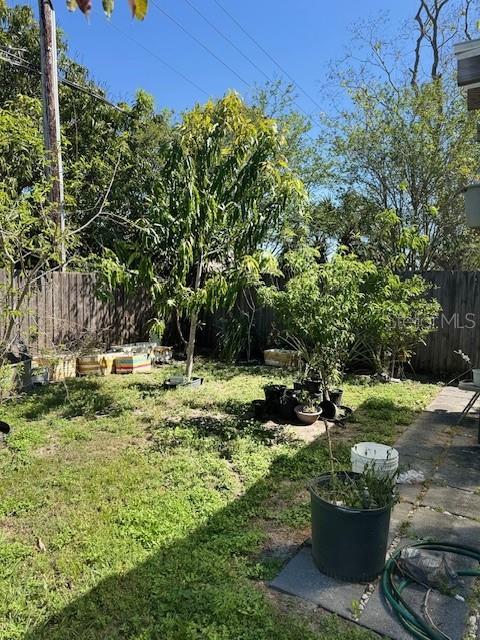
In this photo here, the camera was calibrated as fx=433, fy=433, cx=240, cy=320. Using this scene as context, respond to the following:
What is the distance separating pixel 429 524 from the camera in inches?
99.3

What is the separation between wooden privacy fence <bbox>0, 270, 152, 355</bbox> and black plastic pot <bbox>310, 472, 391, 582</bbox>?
453 cm

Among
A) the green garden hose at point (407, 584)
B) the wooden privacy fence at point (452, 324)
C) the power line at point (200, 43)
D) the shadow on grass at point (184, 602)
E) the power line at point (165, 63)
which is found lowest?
the shadow on grass at point (184, 602)

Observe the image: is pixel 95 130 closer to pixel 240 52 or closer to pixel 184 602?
pixel 240 52

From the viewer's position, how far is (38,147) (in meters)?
3.79

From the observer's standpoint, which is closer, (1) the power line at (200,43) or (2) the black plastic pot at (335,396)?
(2) the black plastic pot at (335,396)

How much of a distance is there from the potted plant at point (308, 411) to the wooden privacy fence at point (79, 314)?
3070mm

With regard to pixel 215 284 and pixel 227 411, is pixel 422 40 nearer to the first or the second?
pixel 215 284

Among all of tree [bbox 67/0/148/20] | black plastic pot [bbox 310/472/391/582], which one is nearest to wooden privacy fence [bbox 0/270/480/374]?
black plastic pot [bbox 310/472/391/582]

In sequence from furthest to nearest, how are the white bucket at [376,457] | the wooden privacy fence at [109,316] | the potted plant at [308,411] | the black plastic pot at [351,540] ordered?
the wooden privacy fence at [109,316] < the potted plant at [308,411] < the white bucket at [376,457] < the black plastic pot at [351,540]

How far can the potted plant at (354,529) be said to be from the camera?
195cm

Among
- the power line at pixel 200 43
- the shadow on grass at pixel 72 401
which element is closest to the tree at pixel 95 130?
the power line at pixel 200 43

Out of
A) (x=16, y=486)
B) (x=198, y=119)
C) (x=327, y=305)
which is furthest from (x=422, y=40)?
(x=16, y=486)

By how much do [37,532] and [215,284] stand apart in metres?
3.29

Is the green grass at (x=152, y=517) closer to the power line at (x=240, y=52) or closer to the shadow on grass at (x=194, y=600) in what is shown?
the shadow on grass at (x=194, y=600)
